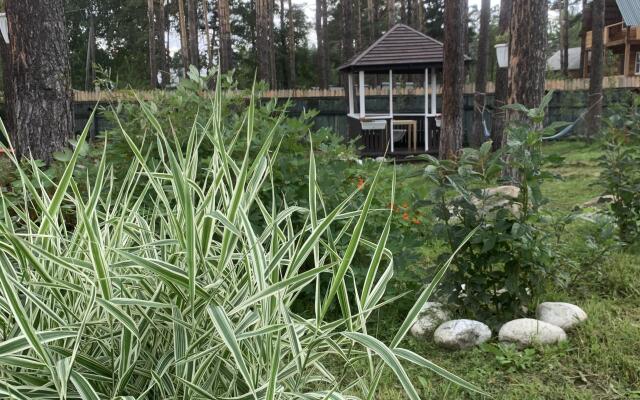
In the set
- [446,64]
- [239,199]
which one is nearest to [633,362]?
[239,199]

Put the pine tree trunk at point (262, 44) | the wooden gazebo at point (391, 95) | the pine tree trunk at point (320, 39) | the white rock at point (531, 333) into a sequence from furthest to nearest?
the pine tree trunk at point (320, 39), the pine tree trunk at point (262, 44), the wooden gazebo at point (391, 95), the white rock at point (531, 333)

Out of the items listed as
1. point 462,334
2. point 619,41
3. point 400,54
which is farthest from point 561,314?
point 619,41

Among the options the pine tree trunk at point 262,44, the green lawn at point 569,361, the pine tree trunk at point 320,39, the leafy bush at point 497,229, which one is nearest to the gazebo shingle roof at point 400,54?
the pine tree trunk at point 262,44

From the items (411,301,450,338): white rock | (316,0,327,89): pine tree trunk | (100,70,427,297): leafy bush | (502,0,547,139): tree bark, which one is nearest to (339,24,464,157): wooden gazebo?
(502,0,547,139): tree bark

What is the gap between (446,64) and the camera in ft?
30.9

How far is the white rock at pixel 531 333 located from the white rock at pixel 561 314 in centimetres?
7

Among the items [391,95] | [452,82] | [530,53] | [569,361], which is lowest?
A: [569,361]

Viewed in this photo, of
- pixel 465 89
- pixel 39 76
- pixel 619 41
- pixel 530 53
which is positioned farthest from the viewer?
pixel 619 41

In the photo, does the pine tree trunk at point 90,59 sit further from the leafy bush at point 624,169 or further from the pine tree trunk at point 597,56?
the pine tree trunk at point 597,56

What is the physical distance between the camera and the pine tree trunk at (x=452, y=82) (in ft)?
30.3

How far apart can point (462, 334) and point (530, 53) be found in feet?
12.7

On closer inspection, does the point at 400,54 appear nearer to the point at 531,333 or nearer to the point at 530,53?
the point at 530,53

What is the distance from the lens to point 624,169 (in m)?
3.52

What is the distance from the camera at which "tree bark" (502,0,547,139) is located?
557 centimetres
